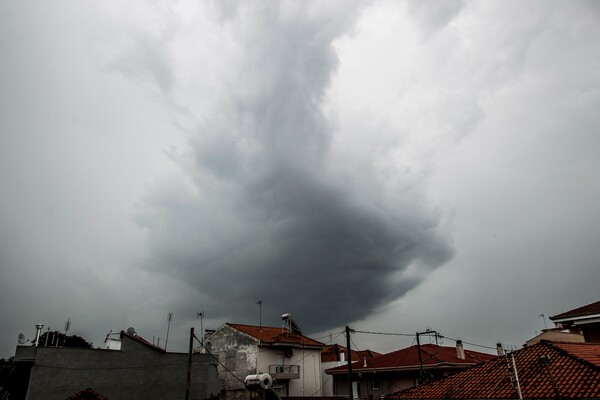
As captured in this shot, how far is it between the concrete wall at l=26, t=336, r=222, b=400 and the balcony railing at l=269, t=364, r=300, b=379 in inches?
300

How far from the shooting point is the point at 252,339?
4784 centimetres

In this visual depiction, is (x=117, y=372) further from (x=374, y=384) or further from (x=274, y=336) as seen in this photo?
(x=374, y=384)

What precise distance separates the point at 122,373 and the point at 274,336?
21.7 meters

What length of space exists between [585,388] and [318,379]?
121ft

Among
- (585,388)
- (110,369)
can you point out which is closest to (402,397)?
(585,388)

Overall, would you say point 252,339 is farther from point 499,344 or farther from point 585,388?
point 585,388

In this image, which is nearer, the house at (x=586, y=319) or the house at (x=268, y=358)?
the house at (x=586, y=319)

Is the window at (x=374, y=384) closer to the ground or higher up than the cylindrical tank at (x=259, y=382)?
higher up

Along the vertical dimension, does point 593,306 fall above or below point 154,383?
above

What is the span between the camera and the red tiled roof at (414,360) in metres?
40.3

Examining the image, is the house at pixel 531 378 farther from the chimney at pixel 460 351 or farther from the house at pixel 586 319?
the chimney at pixel 460 351

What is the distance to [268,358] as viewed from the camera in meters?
47.7

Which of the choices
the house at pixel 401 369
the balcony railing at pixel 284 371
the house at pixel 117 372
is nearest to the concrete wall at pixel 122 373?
the house at pixel 117 372

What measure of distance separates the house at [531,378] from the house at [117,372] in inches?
781
